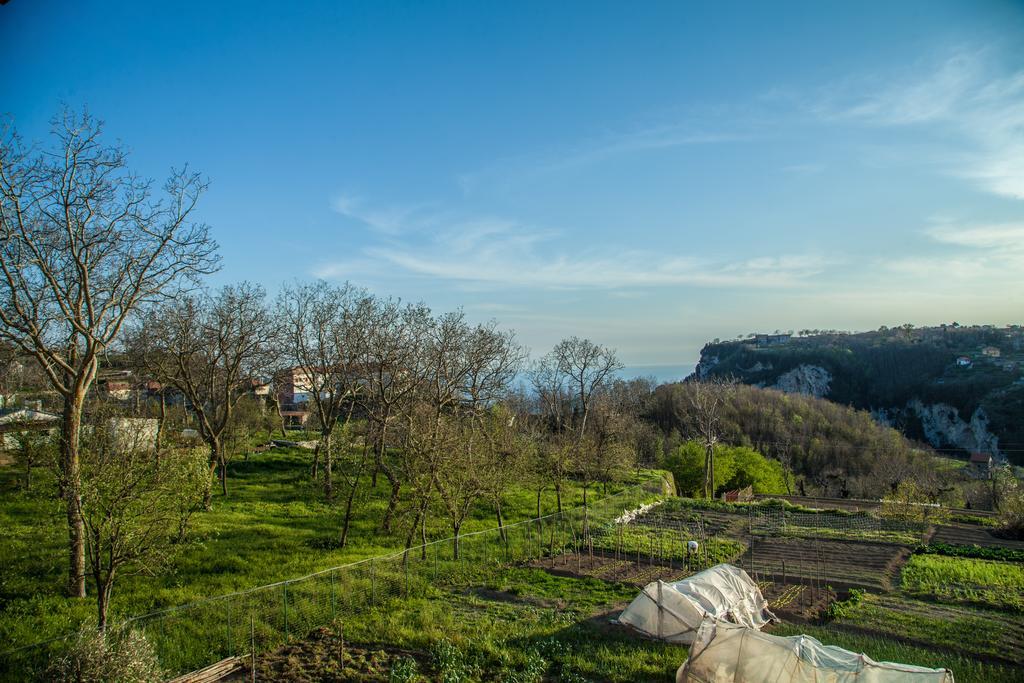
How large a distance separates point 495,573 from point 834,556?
1574 centimetres

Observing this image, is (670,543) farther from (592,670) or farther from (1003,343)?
(1003,343)

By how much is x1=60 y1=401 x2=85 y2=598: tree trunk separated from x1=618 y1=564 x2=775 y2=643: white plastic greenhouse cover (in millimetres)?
13977

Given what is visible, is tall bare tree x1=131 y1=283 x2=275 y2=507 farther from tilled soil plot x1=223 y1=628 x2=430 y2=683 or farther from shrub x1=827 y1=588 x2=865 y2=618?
shrub x1=827 y1=588 x2=865 y2=618

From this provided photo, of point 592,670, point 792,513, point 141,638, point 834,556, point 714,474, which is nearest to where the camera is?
point 141,638

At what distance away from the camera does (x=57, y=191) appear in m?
16.2

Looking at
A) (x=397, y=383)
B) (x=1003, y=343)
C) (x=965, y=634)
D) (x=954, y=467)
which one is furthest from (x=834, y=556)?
(x=1003, y=343)

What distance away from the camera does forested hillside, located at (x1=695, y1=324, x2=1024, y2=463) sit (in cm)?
9375

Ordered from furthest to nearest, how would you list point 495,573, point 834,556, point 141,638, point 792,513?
point 792,513
point 834,556
point 495,573
point 141,638

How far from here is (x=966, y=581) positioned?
21656 mm

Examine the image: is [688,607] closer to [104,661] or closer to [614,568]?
[614,568]

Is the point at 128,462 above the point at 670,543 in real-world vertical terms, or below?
above

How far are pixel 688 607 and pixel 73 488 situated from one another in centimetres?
1514

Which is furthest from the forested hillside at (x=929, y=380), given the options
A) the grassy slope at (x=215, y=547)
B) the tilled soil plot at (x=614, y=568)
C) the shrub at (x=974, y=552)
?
the grassy slope at (x=215, y=547)

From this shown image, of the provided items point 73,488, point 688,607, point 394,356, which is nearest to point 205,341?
point 394,356
